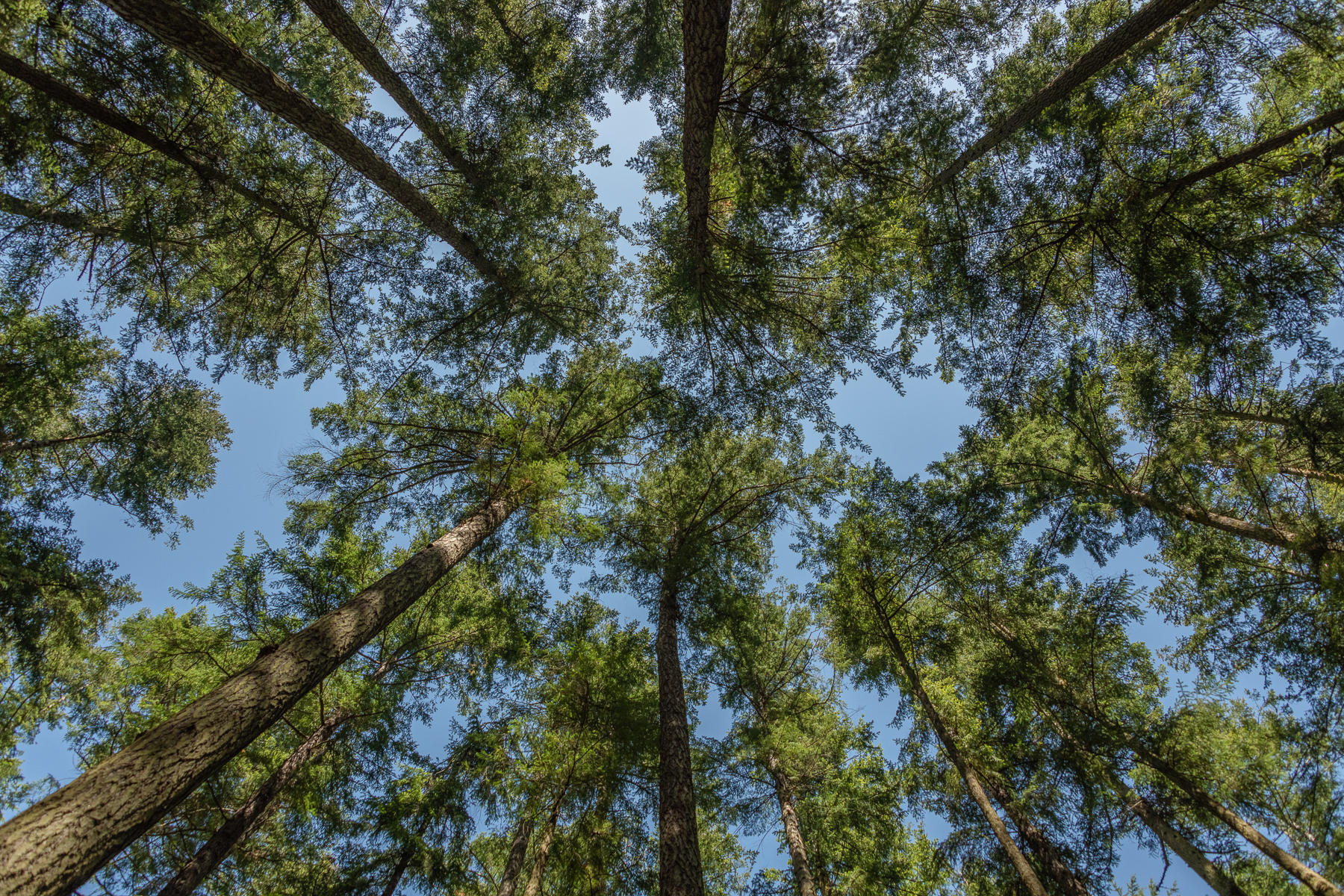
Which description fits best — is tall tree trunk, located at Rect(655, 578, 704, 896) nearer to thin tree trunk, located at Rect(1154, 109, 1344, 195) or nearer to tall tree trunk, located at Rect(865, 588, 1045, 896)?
tall tree trunk, located at Rect(865, 588, 1045, 896)

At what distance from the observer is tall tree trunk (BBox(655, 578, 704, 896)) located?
4.73 m

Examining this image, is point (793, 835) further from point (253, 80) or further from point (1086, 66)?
point (253, 80)

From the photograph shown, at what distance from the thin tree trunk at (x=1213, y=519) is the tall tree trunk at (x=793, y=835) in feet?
23.1

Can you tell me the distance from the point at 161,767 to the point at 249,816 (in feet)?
15.3

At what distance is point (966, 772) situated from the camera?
587cm

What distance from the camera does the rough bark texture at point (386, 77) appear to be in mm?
6246

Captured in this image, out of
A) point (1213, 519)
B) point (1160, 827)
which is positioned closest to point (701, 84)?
point (1213, 519)

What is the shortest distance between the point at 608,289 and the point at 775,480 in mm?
4739

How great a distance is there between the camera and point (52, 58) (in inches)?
224

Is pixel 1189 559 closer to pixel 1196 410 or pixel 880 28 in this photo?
pixel 1196 410

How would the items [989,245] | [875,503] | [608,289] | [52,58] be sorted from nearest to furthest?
[52,58] < [989,245] < [875,503] < [608,289]

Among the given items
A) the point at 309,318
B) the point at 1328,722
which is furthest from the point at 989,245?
the point at 309,318

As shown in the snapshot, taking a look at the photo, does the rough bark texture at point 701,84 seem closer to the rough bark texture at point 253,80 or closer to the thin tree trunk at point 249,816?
the rough bark texture at point 253,80

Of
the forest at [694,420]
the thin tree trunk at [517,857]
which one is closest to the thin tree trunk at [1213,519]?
the forest at [694,420]
